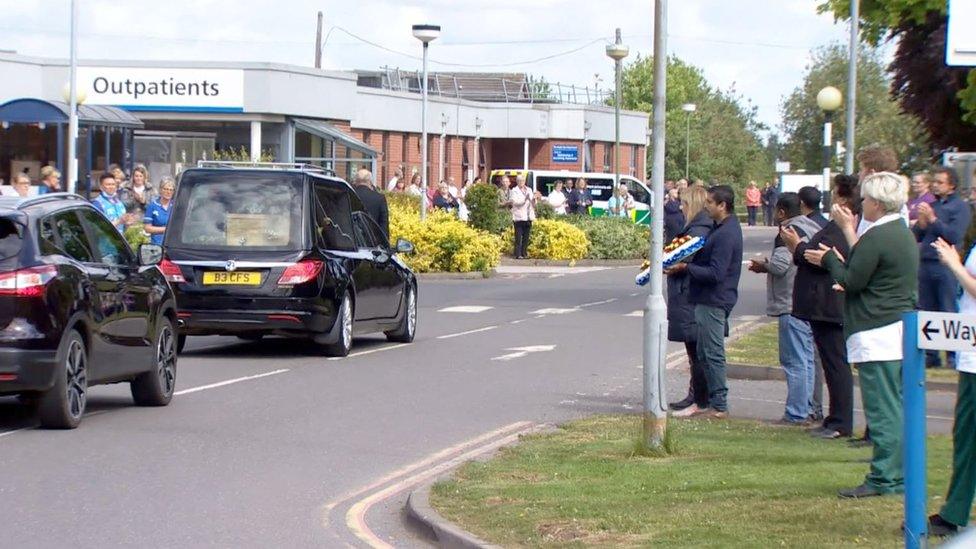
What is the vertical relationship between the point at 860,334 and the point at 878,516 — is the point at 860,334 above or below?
above

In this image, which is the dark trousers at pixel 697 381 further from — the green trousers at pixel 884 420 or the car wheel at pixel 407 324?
the car wheel at pixel 407 324

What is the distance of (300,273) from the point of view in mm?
16516

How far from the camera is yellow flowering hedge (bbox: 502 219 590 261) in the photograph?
39.9 metres

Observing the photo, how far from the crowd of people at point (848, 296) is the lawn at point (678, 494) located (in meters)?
0.36

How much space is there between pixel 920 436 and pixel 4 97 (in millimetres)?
38885

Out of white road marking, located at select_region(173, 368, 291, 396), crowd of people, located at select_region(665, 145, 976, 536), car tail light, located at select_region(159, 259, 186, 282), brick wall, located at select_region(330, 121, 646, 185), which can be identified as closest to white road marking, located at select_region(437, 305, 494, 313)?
car tail light, located at select_region(159, 259, 186, 282)

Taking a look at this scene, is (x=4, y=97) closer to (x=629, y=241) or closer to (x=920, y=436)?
(x=629, y=241)

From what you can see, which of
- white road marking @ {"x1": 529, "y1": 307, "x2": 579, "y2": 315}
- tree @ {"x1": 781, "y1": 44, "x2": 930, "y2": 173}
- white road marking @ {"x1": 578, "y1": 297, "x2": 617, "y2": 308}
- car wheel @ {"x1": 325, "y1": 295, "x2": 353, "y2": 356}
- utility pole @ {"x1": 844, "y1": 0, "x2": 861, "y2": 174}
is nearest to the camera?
car wheel @ {"x1": 325, "y1": 295, "x2": 353, "y2": 356}

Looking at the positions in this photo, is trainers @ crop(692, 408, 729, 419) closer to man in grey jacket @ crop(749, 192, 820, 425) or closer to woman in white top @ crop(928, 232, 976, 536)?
man in grey jacket @ crop(749, 192, 820, 425)

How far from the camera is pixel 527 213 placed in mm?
38500

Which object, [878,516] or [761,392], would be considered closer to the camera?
[878,516]

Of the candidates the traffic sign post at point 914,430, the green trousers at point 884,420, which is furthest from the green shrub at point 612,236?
the traffic sign post at point 914,430

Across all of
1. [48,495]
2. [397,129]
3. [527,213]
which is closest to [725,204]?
[48,495]

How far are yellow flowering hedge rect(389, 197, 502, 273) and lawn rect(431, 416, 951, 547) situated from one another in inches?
848
